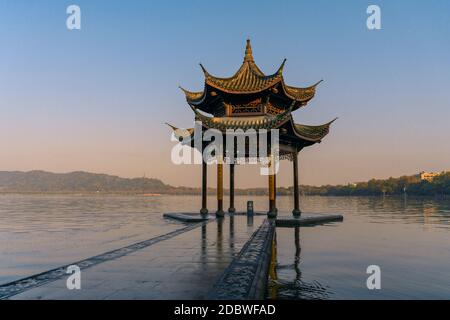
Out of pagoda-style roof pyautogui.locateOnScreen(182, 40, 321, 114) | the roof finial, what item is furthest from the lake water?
the roof finial

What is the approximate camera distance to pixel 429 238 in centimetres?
2041

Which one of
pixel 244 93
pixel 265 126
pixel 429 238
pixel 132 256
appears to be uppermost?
pixel 244 93

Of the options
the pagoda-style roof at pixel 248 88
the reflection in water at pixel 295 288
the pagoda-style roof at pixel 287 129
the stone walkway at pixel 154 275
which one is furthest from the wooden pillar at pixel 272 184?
the reflection in water at pixel 295 288

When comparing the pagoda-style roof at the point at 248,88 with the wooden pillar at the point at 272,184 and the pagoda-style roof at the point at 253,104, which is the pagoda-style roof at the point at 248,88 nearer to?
the pagoda-style roof at the point at 253,104

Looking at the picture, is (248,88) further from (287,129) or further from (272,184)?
(272,184)

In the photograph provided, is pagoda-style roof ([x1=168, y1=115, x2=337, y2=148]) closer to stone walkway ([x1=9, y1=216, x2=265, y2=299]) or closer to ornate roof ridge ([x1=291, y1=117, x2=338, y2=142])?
ornate roof ridge ([x1=291, y1=117, x2=338, y2=142])

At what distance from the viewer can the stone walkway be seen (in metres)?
6.30

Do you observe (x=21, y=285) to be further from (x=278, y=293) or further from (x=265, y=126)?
(x=265, y=126)

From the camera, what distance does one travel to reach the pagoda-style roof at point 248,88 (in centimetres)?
2455

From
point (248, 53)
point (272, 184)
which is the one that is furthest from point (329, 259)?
point (248, 53)

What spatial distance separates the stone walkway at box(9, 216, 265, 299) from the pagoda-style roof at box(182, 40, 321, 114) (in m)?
14.4

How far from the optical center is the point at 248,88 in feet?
81.5

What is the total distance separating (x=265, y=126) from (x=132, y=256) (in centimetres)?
1499
